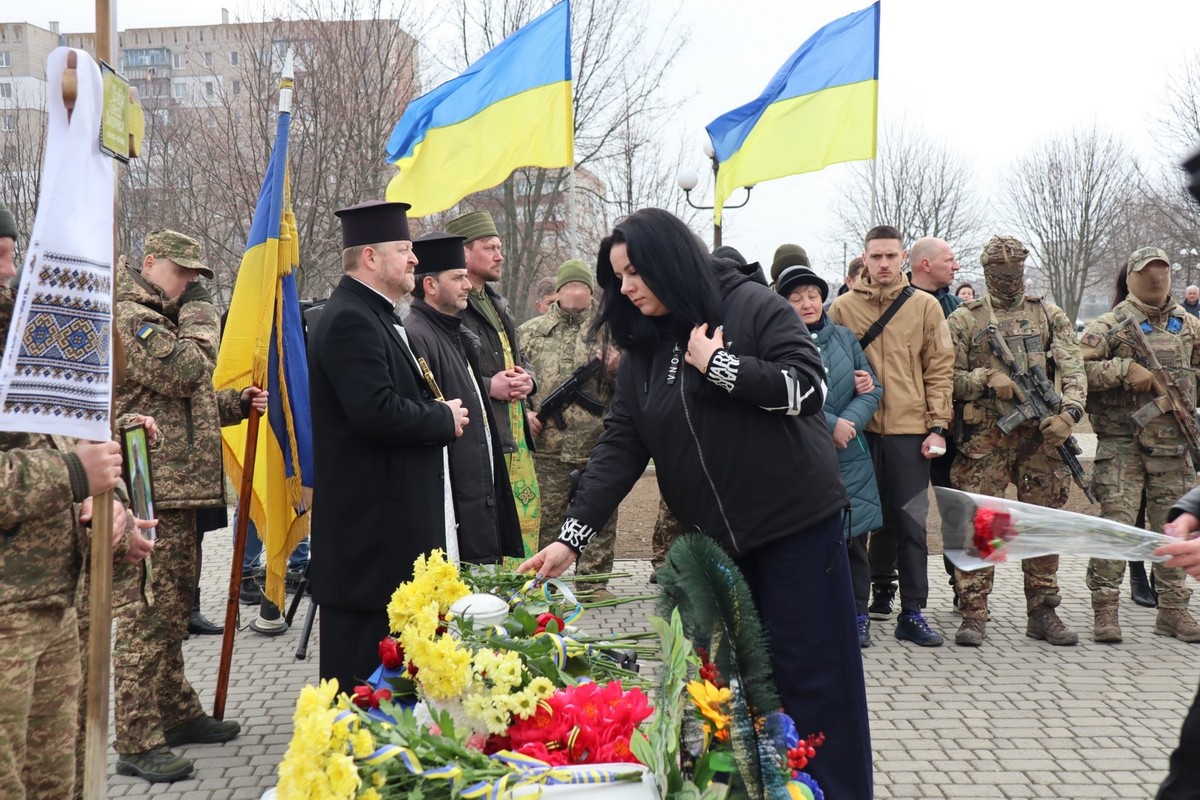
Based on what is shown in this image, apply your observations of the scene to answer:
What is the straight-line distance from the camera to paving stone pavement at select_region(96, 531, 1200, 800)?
4.48 m

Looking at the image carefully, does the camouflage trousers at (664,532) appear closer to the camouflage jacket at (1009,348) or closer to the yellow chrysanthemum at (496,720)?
the camouflage jacket at (1009,348)

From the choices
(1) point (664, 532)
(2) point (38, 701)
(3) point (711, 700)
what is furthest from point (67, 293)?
(1) point (664, 532)

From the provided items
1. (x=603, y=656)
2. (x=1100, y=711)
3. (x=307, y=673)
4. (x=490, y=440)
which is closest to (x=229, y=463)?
(x=307, y=673)

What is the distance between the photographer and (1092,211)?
3481 centimetres

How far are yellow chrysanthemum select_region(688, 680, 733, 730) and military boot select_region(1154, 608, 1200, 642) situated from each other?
594cm

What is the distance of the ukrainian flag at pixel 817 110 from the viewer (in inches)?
353

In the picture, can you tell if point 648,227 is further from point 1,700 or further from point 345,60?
point 345,60

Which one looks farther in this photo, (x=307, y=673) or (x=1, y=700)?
(x=307, y=673)

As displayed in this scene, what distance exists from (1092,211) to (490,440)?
35.0 meters

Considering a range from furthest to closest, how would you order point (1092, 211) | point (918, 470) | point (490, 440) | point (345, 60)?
point (1092, 211) < point (345, 60) < point (918, 470) < point (490, 440)

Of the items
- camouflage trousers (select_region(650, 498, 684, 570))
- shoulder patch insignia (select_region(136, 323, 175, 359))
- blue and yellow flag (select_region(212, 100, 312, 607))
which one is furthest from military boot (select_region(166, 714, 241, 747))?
camouflage trousers (select_region(650, 498, 684, 570))

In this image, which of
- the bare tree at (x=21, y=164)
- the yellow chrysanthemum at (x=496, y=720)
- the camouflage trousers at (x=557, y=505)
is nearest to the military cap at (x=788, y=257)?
the camouflage trousers at (x=557, y=505)

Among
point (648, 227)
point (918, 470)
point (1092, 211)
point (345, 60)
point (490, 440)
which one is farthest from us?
point (1092, 211)

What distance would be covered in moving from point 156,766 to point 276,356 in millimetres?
2033
